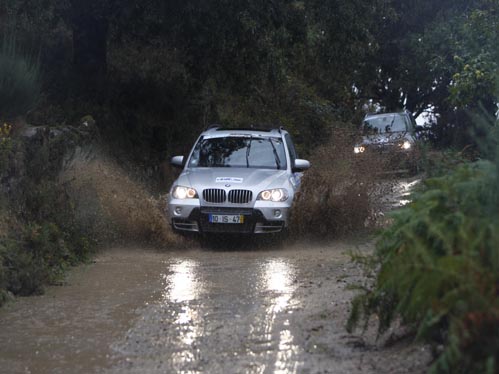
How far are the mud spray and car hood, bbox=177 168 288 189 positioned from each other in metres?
0.79

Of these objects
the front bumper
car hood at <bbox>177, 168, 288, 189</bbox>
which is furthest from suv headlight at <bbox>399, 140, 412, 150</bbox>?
the front bumper

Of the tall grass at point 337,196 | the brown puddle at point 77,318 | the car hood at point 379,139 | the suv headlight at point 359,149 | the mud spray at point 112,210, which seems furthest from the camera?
the car hood at point 379,139

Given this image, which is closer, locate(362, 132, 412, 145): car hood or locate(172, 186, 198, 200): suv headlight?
locate(172, 186, 198, 200): suv headlight

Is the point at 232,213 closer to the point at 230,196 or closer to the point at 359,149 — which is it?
the point at 230,196

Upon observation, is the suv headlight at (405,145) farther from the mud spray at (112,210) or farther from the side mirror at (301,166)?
the mud spray at (112,210)

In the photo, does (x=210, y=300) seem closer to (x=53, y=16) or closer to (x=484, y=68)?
(x=484, y=68)

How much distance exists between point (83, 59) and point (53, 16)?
3.56ft

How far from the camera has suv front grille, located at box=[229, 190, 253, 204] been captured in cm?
1416

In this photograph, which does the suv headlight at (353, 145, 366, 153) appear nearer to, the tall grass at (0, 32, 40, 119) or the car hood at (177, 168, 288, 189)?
the car hood at (177, 168, 288, 189)

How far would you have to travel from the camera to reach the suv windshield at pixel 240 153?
15.3 metres

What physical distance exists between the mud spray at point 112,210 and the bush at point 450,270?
7.65 m

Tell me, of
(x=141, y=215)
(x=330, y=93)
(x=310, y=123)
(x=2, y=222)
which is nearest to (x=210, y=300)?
(x=2, y=222)

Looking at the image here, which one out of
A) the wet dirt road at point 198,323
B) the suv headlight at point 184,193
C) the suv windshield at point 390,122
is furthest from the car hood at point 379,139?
the suv windshield at point 390,122

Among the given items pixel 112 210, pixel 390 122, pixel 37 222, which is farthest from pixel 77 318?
pixel 390 122
